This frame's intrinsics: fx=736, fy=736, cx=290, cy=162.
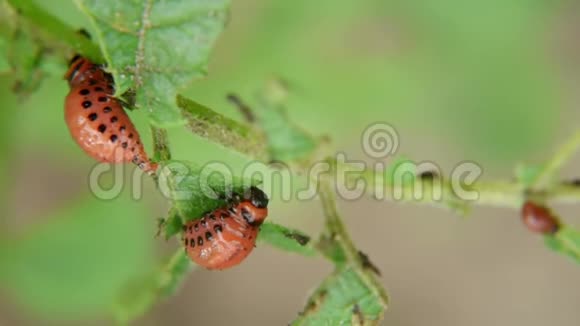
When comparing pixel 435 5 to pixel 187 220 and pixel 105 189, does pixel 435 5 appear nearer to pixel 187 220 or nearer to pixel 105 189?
pixel 105 189

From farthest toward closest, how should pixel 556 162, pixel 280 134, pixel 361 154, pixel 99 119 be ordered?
pixel 361 154
pixel 556 162
pixel 99 119
pixel 280 134

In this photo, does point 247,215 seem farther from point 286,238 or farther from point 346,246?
Result: point 346,246

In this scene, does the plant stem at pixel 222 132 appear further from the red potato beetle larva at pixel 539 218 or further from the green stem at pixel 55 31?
the red potato beetle larva at pixel 539 218

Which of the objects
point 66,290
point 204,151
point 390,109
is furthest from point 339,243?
point 66,290

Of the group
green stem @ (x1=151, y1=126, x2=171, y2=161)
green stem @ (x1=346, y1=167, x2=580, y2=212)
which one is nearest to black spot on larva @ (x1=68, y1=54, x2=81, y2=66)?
green stem @ (x1=151, y1=126, x2=171, y2=161)

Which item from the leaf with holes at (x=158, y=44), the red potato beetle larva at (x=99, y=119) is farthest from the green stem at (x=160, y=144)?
the red potato beetle larva at (x=99, y=119)

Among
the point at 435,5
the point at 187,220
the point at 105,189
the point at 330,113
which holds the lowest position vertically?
→ the point at 187,220

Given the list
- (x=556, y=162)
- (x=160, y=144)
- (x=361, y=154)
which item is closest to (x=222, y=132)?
(x=160, y=144)
